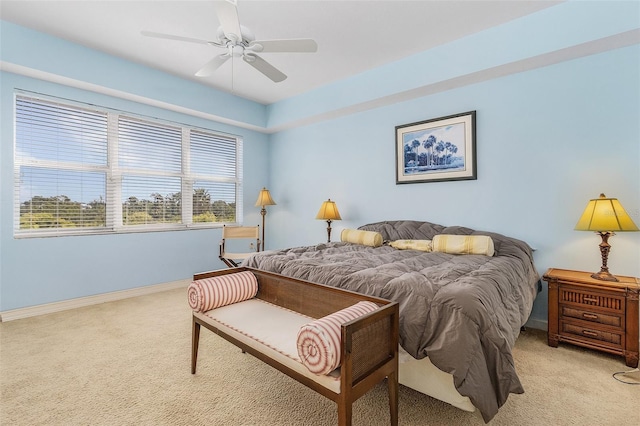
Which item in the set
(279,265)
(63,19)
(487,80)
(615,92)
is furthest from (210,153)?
(615,92)

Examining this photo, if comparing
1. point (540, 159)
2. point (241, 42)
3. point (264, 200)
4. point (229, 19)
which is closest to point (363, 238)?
point (540, 159)

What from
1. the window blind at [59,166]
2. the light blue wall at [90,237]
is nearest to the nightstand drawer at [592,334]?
the light blue wall at [90,237]

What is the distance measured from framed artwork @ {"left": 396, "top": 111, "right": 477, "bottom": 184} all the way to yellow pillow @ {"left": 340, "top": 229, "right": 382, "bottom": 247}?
0.85 m

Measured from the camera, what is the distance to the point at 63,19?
266 centimetres

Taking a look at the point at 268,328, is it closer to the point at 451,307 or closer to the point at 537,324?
the point at 451,307

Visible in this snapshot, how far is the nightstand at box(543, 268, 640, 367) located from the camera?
2.05 meters

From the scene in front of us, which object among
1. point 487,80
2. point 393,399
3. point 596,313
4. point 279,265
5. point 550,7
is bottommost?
point 393,399

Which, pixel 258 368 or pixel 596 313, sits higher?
pixel 596 313

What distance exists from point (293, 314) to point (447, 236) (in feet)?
5.48

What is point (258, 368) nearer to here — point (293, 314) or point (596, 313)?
point (293, 314)

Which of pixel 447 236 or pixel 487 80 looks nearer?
pixel 447 236

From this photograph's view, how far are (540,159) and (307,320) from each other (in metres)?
2.59

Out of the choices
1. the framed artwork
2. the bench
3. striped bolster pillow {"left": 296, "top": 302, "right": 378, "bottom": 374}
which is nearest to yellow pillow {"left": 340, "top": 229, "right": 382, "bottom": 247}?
the framed artwork

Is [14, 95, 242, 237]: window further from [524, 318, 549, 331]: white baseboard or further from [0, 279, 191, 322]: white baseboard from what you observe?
[524, 318, 549, 331]: white baseboard
